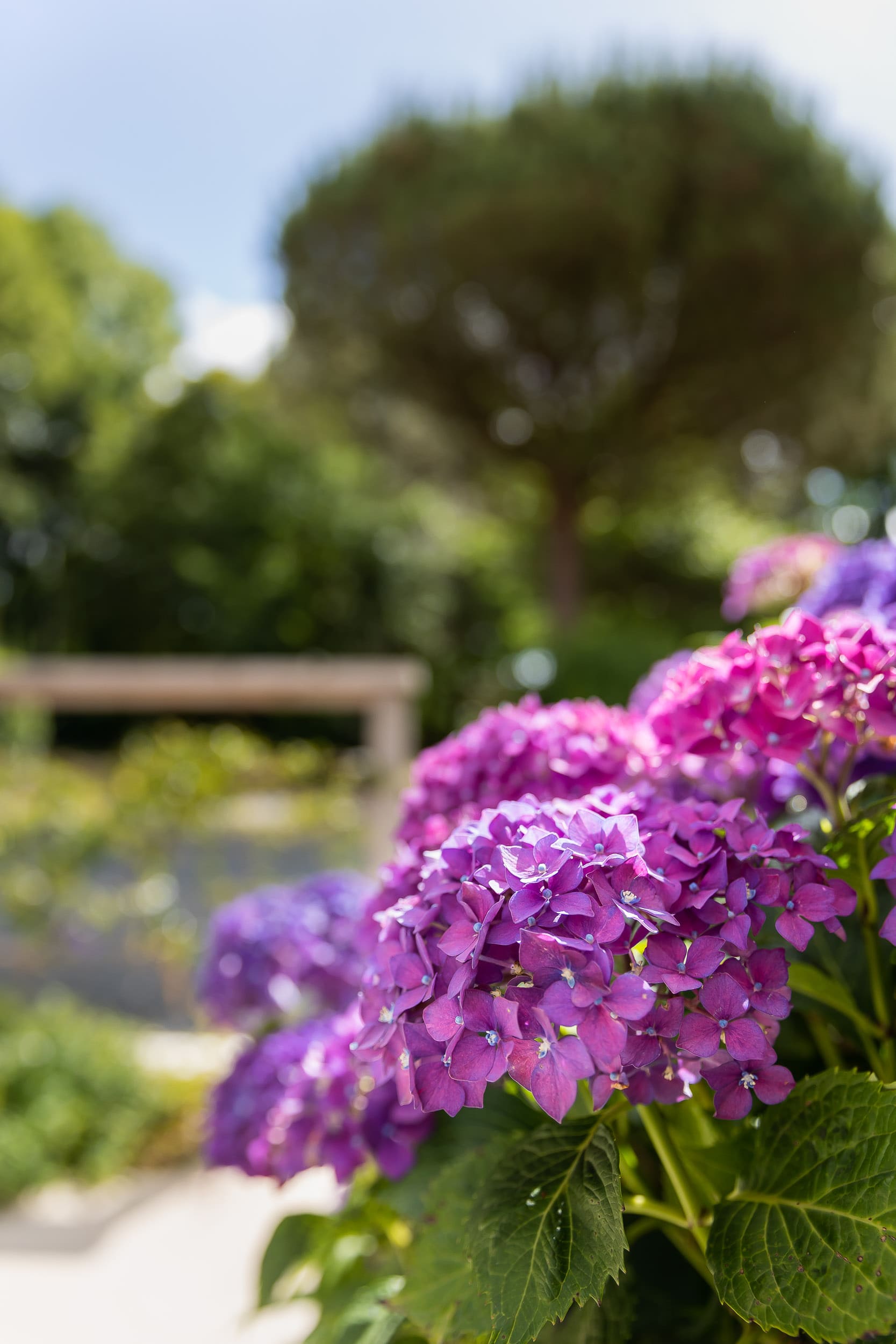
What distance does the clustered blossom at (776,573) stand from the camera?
1.21 meters

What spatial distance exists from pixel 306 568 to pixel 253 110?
7672mm

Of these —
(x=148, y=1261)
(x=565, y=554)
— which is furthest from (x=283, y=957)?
(x=565, y=554)

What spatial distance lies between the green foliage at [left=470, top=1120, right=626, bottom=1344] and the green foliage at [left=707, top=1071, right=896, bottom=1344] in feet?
0.21

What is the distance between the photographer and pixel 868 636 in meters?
0.55

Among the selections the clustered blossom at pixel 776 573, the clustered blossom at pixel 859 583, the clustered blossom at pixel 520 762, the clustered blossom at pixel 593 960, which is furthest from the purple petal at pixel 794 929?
the clustered blossom at pixel 776 573

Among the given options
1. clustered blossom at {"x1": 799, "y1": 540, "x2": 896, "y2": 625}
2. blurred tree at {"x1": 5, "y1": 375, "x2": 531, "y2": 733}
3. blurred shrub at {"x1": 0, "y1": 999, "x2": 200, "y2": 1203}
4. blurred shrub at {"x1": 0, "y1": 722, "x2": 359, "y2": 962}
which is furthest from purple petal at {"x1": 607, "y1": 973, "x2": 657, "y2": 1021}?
blurred tree at {"x1": 5, "y1": 375, "x2": 531, "y2": 733}

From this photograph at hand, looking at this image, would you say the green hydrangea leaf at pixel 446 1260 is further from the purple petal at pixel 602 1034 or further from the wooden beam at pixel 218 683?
the wooden beam at pixel 218 683

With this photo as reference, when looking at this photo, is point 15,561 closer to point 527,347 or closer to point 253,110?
point 527,347

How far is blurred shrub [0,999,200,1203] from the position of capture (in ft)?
8.31

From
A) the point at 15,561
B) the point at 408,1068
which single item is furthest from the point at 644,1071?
the point at 15,561

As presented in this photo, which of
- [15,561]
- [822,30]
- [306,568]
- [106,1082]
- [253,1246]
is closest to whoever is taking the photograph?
[822,30]

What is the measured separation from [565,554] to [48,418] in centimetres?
777

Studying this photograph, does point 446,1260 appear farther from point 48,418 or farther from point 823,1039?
point 48,418

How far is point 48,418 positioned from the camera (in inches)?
555
